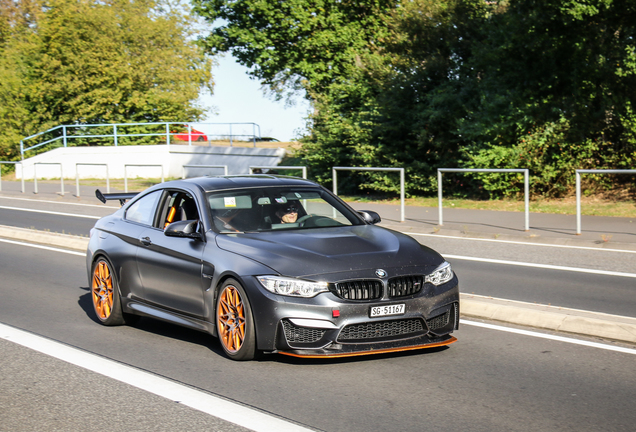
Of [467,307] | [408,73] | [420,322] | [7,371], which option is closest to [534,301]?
[467,307]

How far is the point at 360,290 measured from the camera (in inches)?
239

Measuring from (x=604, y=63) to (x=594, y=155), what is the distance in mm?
2787

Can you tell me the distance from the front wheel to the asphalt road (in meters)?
0.13

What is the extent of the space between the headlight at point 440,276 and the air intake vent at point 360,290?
47 centimetres

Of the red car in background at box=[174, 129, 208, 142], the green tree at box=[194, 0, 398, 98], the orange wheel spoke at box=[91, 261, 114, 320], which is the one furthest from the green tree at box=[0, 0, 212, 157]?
the orange wheel spoke at box=[91, 261, 114, 320]

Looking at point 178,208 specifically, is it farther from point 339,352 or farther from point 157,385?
point 339,352

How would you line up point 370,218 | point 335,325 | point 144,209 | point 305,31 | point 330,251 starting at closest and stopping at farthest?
point 335,325 → point 330,251 → point 370,218 → point 144,209 → point 305,31

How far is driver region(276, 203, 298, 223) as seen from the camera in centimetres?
727

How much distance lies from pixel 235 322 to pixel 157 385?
875mm

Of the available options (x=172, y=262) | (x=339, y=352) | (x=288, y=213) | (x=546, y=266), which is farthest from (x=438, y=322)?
(x=546, y=266)

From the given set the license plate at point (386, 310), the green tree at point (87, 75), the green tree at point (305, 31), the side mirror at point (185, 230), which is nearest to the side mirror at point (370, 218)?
the side mirror at point (185, 230)

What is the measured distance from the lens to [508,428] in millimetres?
4691

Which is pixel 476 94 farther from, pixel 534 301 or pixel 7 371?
pixel 7 371

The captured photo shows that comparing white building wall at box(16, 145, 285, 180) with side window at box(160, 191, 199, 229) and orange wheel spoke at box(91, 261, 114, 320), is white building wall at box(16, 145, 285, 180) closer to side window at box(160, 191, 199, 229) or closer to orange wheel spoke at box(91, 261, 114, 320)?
orange wheel spoke at box(91, 261, 114, 320)
